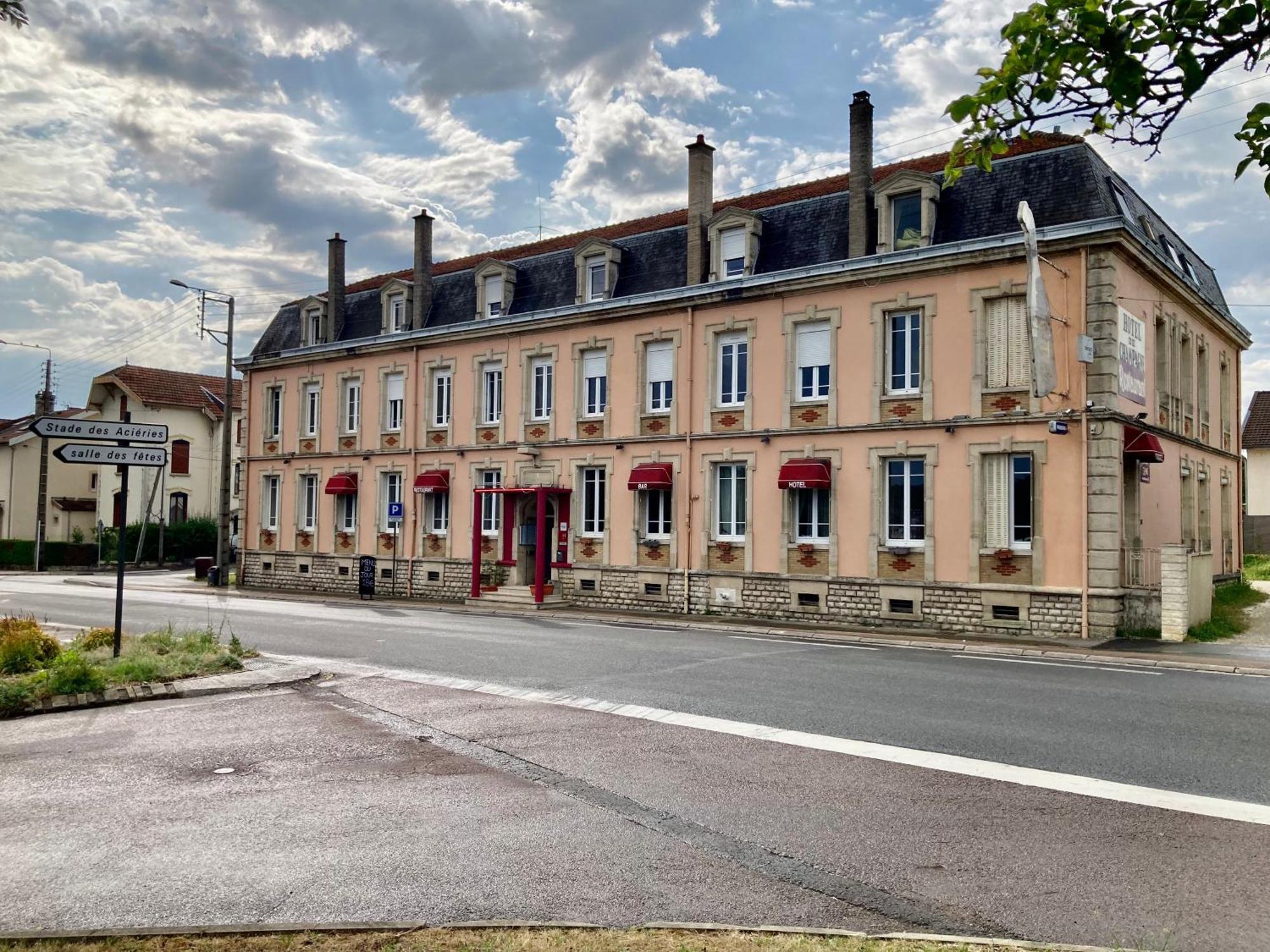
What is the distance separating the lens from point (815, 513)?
22.5 metres

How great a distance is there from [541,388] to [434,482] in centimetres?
456

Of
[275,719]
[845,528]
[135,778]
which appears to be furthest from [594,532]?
[135,778]

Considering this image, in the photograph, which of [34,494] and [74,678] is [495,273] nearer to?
[74,678]

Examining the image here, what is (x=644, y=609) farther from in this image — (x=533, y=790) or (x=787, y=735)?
(x=533, y=790)

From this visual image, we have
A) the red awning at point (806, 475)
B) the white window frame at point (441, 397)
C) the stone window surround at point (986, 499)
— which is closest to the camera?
the stone window surround at point (986, 499)

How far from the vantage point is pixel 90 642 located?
13.2m

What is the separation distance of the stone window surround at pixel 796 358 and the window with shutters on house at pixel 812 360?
0.15 ft

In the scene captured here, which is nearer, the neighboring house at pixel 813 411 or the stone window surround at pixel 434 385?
the neighboring house at pixel 813 411

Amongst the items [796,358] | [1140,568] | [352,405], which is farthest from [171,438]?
[1140,568]

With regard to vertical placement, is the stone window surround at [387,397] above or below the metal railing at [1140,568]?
above

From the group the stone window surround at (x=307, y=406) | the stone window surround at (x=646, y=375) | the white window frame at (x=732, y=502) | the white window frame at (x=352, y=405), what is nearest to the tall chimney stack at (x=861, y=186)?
the stone window surround at (x=646, y=375)

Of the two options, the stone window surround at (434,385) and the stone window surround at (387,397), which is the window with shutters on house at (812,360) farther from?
the stone window surround at (387,397)

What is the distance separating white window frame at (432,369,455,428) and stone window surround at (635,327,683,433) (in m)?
7.40

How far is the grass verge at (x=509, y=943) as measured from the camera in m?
4.11
